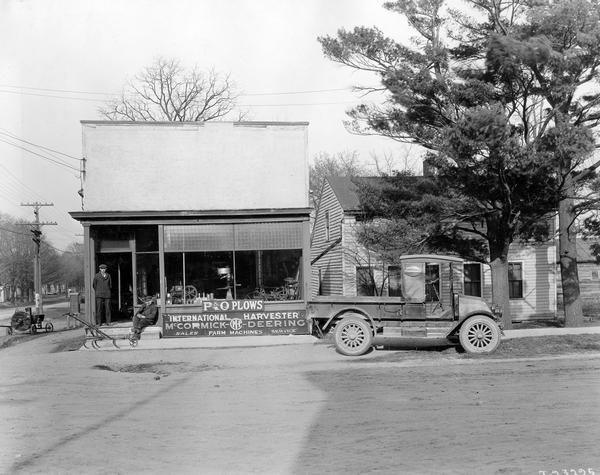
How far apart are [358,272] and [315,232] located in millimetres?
7773

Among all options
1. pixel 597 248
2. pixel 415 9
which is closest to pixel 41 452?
pixel 415 9

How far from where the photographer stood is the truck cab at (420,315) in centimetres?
1341

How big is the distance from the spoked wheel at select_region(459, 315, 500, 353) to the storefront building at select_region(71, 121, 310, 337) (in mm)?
5363

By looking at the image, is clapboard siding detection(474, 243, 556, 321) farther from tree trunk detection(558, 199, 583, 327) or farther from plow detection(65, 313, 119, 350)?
plow detection(65, 313, 119, 350)

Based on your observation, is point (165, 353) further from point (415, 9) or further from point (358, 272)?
point (415, 9)

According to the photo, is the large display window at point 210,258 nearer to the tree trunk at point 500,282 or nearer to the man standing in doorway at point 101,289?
the man standing in doorway at point 101,289

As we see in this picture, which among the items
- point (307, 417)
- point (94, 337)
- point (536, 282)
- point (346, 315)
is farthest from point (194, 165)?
point (536, 282)

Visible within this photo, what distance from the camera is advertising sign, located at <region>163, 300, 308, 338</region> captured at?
56.0ft

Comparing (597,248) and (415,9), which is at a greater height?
(415,9)

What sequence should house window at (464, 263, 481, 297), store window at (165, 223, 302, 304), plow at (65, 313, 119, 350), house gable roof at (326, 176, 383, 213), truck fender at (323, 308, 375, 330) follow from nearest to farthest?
truck fender at (323, 308, 375, 330) → plow at (65, 313, 119, 350) → store window at (165, 223, 302, 304) → house gable roof at (326, 176, 383, 213) → house window at (464, 263, 481, 297)

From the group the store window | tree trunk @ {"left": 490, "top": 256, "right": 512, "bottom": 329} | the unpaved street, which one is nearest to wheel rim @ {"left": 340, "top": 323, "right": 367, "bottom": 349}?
the unpaved street

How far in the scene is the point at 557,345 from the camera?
48.2ft

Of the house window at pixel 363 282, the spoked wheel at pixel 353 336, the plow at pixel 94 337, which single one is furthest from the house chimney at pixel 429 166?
the plow at pixel 94 337

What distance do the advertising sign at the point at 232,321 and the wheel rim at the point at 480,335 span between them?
5372 mm
